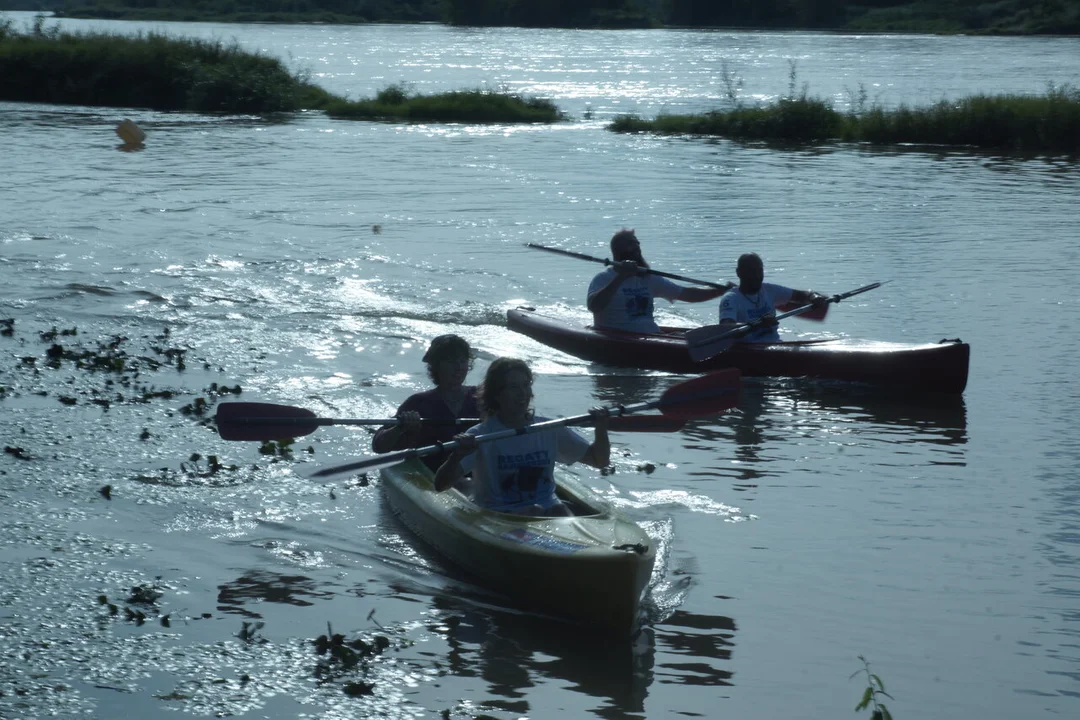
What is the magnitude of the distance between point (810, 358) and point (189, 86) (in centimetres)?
3201

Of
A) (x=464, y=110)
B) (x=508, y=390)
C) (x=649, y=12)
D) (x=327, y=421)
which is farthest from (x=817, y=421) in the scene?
(x=649, y=12)

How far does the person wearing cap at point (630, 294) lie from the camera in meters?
A: 11.4

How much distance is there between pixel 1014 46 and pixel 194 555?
223 feet

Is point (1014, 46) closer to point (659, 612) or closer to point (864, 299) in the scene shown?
point (864, 299)

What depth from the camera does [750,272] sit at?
36.1 feet

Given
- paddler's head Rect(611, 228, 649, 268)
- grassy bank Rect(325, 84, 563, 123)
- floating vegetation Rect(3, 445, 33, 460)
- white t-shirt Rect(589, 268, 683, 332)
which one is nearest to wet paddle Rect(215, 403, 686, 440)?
floating vegetation Rect(3, 445, 33, 460)

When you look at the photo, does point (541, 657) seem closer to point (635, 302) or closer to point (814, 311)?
point (814, 311)

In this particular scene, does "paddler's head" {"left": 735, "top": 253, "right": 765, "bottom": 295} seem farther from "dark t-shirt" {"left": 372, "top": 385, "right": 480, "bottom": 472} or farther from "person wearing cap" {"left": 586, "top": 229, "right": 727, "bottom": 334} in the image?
"dark t-shirt" {"left": 372, "top": 385, "right": 480, "bottom": 472}

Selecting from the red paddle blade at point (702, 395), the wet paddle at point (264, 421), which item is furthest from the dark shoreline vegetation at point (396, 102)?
the wet paddle at point (264, 421)

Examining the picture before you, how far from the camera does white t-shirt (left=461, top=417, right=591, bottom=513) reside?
6727 millimetres

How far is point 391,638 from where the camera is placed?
6141 mm

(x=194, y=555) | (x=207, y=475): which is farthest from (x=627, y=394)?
(x=194, y=555)

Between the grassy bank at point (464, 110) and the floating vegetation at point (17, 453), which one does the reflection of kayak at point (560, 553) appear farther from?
the grassy bank at point (464, 110)

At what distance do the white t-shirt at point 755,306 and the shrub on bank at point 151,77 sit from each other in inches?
1177
